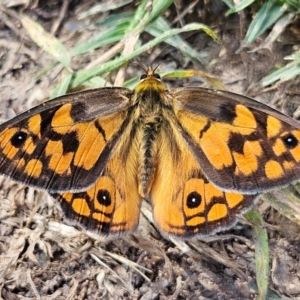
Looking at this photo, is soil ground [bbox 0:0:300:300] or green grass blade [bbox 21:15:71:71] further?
green grass blade [bbox 21:15:71:71]

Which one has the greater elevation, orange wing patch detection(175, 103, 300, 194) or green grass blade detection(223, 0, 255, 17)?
green grass blade detection(223, 0, 255, 17)

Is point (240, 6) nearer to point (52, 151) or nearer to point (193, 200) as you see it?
point (193, 200)

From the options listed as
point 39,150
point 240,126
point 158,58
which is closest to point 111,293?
point 39,150

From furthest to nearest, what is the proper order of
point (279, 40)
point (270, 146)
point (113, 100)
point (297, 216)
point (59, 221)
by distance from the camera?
point (279, 40), point (59, 221), point (297, 216), point (113, 100), point (270, 146)

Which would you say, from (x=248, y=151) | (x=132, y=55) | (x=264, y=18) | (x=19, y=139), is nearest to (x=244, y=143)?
(x=248, y=151)

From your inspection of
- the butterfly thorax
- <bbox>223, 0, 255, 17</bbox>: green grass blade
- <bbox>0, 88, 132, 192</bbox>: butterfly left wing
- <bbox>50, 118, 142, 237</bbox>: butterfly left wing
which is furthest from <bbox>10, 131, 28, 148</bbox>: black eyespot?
<bbox>223, 0, 255, 17</bbox>: green grass blade

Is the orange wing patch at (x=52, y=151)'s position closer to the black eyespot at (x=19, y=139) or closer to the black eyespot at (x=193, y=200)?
the black eyespot at (x=19, y=139)

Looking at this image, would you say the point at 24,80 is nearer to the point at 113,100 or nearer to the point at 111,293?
the point at 113,100

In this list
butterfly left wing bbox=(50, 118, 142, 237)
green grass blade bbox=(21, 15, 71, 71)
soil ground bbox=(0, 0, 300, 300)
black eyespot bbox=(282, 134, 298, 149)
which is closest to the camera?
black eyespot bbox=(282, 134, 298, 149)

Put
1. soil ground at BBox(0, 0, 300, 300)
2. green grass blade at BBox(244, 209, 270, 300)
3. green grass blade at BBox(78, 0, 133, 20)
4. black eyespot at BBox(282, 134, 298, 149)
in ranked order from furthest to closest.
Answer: green grass blade at BBox(78, 0, 133, 20)
soil ground at BBox(0, 0, 300, 300)
green grass blade at BBox(244, 209, 270, 300)
black eyespot at BBox(282, 134, 298, 149)

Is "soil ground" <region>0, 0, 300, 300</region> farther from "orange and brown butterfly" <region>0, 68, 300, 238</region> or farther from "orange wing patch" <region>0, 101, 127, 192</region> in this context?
"orange wing patch" <region>0, 101, 127, 192</region>
